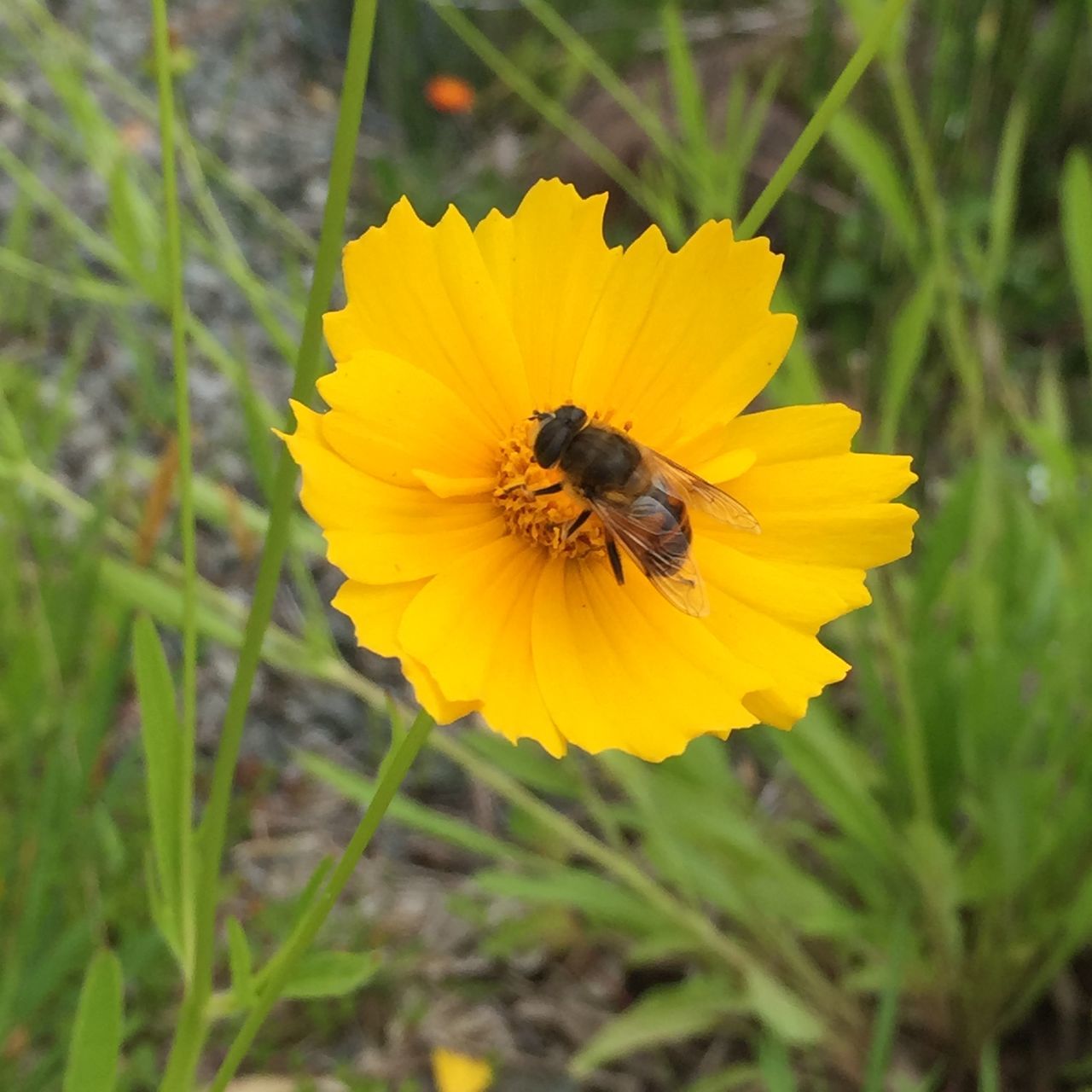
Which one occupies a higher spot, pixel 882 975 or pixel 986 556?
pixel 986 556

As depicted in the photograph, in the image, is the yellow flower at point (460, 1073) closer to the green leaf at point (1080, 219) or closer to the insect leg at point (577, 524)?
the insect leg at point (577, 524)

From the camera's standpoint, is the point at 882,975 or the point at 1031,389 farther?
the point at 1031,389

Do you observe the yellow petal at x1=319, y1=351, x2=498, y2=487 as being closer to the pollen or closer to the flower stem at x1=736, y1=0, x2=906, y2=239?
the pollen

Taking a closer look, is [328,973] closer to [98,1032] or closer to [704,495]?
[98,1032]

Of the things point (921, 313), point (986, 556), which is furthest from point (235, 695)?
point (986, 556)

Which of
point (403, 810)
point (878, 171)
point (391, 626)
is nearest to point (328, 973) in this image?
point (391, 626)

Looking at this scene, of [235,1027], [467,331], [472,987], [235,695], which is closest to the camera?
[235,695]

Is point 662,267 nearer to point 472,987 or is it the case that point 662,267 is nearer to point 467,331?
point 467,331
